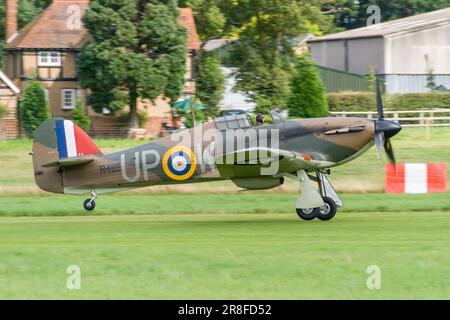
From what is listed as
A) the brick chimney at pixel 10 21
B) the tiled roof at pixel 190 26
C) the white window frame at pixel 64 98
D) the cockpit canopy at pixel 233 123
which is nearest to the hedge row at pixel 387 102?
the tiled roof at pixel 190 26

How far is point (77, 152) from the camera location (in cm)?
2081

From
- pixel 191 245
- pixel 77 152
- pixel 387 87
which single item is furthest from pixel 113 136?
pixel 191 245

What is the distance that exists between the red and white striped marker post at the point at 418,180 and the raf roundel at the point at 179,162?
781cm

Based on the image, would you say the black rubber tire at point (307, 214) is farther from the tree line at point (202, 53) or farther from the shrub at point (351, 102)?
the shrub at point (351, 102)

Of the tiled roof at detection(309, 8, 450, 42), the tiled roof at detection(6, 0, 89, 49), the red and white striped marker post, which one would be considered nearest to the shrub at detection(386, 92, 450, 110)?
the tiled roof at detection(309, 8, 450, 42)

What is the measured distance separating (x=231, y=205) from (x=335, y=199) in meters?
3.96

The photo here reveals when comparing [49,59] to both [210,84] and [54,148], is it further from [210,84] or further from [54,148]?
[54,148]

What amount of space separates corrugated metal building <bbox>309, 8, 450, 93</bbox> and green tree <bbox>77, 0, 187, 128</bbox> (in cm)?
1436

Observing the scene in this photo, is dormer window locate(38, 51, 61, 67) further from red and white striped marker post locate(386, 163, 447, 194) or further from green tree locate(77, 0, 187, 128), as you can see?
red and white striped marker post locate(386, 163, 447, 194)

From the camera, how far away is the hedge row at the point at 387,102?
50.0 metres

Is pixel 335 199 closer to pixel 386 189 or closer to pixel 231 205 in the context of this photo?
pixel 231 205

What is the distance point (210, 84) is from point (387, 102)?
11.0 m

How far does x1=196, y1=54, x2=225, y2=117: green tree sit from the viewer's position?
182ft

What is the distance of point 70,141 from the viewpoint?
20734mm
